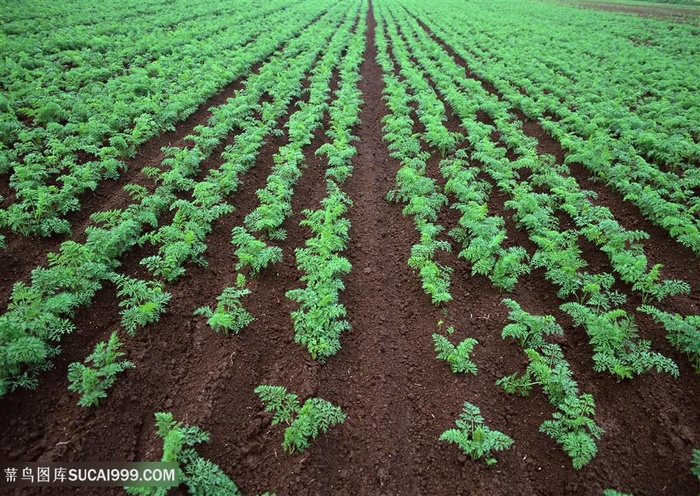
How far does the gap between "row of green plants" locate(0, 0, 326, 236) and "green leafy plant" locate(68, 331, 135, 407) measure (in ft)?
13.0

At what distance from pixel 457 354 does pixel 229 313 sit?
13.1ft

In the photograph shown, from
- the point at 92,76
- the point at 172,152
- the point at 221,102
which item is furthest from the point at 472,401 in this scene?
the point at 92,76

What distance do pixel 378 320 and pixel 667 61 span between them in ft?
86.4

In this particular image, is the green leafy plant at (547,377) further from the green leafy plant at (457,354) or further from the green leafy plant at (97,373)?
the green leafy plant at (97,373)

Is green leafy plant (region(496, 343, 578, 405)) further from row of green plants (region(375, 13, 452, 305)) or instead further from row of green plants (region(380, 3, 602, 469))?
row of green plants (region(375, 13, 452, 305))

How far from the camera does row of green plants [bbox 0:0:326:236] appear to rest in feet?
28.4

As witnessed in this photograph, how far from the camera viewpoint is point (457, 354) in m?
6.33

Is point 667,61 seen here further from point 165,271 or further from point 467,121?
point 165,271

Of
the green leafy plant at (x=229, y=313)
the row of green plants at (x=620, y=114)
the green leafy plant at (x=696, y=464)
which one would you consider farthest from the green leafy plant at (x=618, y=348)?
the green leafy plant at (x=229, y=313)

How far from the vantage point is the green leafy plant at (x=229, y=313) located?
636cm

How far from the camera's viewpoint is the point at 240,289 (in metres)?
7.55

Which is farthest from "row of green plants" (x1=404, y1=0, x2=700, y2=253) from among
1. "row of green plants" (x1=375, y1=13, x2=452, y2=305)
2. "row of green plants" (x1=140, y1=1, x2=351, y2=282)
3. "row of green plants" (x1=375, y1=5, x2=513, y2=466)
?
"row of green plants" (x1=140, y1=1, x2=351, y2=282)

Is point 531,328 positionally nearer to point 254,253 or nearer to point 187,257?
point 254,253

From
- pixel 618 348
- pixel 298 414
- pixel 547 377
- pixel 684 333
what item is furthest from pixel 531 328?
pixel 298 414
